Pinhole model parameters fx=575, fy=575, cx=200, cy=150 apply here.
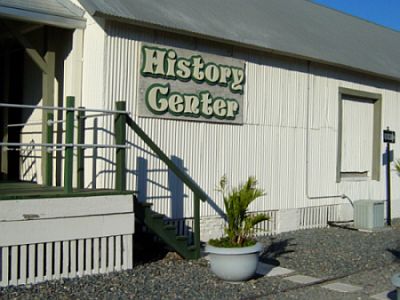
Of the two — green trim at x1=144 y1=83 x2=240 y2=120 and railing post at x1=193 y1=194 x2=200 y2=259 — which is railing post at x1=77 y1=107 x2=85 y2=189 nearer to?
green trim at x1=144 y1=83 x2=240 y2=120

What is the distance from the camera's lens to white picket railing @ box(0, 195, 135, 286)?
284 inches

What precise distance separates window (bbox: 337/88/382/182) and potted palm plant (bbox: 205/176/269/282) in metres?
6.69

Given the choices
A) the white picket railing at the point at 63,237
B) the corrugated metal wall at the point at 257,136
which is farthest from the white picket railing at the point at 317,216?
the white picket railing at the point at 63,237

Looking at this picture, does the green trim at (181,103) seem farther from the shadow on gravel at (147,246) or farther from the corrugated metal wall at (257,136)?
the shadow on gravel at (147,246)

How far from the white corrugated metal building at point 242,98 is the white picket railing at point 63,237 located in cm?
141

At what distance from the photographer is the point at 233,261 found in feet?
25.5

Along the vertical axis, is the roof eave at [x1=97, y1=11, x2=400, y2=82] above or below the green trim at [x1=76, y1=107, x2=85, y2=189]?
above

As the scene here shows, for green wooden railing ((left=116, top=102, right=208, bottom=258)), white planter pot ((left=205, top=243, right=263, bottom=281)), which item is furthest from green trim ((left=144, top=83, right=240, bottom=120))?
white planter pot ((left=205, top=243, right=263, bottom=281))

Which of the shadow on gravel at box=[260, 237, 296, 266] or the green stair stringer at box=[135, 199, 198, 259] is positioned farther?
the shadow on gravel at box=[260, 237, 296, 266]

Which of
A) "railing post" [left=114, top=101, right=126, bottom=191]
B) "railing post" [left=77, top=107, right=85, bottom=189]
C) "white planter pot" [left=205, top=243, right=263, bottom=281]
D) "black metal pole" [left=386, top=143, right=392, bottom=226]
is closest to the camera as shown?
"white planter pot" [left=205, top=243, right=263, bottom=281]

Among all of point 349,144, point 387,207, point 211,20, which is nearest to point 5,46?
point 211,20

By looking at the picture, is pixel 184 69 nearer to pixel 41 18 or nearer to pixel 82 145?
pixel 41 18

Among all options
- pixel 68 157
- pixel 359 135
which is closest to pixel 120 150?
pixel 68 157

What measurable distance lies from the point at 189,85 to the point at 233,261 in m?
4.00
